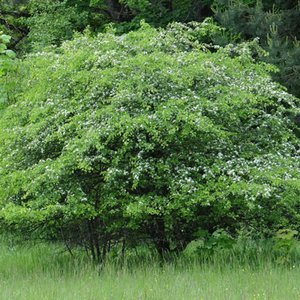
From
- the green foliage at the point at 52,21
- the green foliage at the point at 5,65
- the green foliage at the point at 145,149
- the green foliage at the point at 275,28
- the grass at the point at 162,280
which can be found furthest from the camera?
the green foliage at the point at 52,21

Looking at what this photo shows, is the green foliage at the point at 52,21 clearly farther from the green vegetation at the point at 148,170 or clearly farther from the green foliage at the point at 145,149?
the green foliage at the point at 145,149

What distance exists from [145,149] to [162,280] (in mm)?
1796

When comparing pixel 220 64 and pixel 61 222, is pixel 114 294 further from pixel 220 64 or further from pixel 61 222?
pixel 220 64

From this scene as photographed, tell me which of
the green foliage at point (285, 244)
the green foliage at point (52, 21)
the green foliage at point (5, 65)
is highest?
the green foliage at point (52, 21)

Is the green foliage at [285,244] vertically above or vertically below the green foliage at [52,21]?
below

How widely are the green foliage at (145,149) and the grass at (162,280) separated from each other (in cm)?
63

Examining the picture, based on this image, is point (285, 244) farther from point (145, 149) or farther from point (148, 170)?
point (145, 149)

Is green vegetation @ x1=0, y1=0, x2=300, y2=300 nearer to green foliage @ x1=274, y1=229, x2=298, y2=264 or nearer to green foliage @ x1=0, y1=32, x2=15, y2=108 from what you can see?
green foliage @ x1=274, y1=229, x2=298, y2=264

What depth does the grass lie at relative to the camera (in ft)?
22.2

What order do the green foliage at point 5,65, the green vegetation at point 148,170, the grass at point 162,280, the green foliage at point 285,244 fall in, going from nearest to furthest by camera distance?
the grass at point 162,280, the green vegetation at point 148,170, the green foliage at point 285,244, the green foliage at point 5,65

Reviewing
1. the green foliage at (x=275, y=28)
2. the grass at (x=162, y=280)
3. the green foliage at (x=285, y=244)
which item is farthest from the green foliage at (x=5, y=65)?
the green foliage at (x=275, y=28)

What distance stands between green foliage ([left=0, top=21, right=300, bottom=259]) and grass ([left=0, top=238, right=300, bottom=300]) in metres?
0.63

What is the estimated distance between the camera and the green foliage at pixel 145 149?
8.52 meters

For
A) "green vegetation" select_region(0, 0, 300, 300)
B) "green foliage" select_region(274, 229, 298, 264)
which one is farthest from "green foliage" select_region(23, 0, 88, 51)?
"green foliage" select_region(274, 229, 298, 264)
